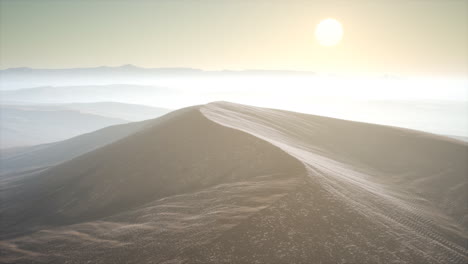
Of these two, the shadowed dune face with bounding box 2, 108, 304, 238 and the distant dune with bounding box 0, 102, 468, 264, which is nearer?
the distant dune with bounding box 0, 102, 468, 264

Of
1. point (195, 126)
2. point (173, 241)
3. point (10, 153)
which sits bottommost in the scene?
point (10, 153)

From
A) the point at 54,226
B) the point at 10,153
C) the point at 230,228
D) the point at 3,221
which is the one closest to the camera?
the point at 230,228

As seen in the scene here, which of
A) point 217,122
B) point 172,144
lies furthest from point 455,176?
point 172,144

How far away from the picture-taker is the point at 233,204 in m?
21.0

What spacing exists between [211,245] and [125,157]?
28322mm

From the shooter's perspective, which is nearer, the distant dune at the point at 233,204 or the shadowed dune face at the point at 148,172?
the distant dune at the point at 233,204

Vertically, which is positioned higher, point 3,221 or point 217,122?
point 217,122

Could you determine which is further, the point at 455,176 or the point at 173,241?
the point at 455,176

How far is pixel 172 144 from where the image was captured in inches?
1553

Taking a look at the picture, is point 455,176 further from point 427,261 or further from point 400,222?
point 427,261

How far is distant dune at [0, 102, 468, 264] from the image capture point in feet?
55.8

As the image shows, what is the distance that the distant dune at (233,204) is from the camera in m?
17.0

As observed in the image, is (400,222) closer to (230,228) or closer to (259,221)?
(259,221)

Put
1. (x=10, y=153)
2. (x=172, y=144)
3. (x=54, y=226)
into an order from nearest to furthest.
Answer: (x=54, y=226) < (x=172, y=144) < (x=10, y=153)
